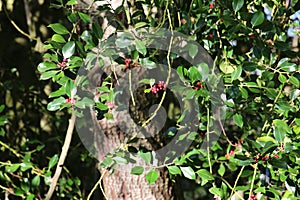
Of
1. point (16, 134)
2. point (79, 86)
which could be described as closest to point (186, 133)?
point (79, 86)

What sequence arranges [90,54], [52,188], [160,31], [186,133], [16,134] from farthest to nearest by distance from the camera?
[16,134], [52,188], [186,133], [160,31], [90,54]

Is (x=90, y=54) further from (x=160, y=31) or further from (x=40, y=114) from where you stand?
(x=40, y=114)

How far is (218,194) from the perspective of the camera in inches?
41.0

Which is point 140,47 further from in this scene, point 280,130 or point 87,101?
point 280,130

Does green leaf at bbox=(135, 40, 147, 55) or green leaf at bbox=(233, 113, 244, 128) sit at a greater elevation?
Answer: green leaf at bbox=(135, 40, 147, 55)

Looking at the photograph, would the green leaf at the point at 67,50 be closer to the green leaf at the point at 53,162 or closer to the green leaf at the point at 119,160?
the green leaf at the point at 119,160

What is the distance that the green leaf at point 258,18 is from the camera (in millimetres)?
968

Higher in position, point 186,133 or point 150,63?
point 150,63

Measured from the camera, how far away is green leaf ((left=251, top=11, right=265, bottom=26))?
3.18 ft

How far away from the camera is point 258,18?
97 cm

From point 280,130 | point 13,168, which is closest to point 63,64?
→ point 280,130

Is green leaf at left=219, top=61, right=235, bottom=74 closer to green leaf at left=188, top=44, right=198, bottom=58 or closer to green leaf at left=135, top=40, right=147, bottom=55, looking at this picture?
green leaf at left=188, top=44, right=198, bottom=58

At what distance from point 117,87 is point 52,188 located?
0.45 m

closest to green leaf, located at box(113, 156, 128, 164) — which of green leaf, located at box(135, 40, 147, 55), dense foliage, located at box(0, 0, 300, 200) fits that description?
dense foliage, located at box(0, 0, 300, 200)
